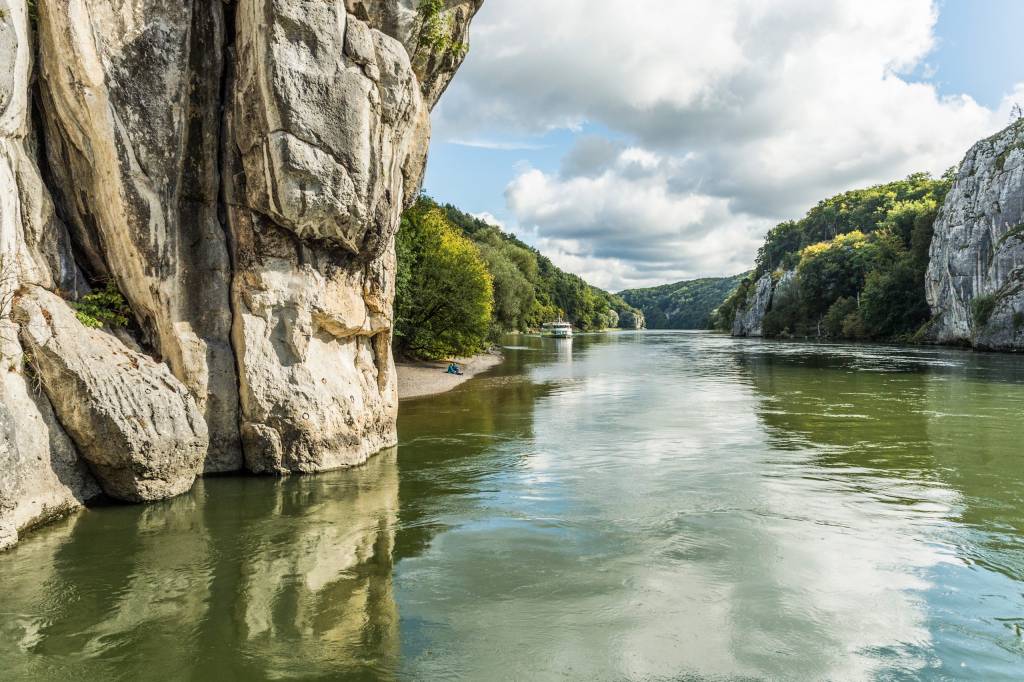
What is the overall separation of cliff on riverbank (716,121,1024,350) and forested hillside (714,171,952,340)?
0.16 metres

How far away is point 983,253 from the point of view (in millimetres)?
60562

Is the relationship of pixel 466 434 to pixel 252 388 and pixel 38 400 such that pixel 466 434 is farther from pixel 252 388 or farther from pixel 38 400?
pixel 38 400

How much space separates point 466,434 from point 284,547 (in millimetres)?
10028

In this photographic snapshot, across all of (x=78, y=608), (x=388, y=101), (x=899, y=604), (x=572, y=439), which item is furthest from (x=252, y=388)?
(x=899, y=604)

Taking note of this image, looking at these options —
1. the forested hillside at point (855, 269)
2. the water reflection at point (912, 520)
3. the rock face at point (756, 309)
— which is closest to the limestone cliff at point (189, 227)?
→ the water reflection at point (912, 520)

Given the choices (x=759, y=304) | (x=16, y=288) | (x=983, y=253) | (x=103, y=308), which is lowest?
(x=103, y=308)

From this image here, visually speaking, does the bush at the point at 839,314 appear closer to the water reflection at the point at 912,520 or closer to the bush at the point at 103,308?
the water reflection at the point at 912,520

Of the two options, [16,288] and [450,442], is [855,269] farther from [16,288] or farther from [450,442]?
[16,288]

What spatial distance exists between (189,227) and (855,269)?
98529mm

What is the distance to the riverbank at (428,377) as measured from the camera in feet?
98.4

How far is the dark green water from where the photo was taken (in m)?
6.73

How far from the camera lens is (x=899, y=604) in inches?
314

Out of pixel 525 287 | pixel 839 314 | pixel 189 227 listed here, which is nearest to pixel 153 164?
pixel 189 227

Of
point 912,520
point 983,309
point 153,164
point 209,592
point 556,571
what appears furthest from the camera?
point 983,309
